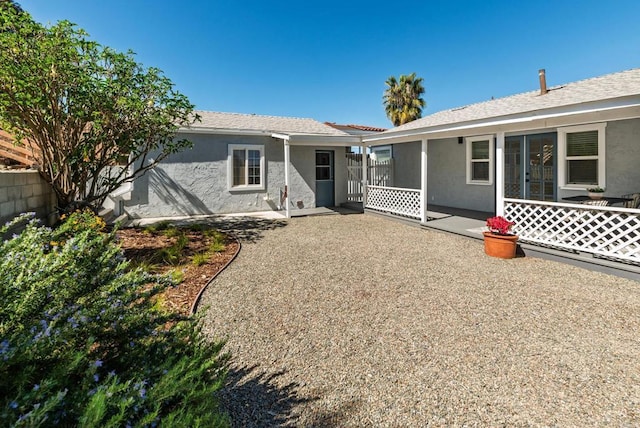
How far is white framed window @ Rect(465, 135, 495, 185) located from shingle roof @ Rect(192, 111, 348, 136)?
518 cm

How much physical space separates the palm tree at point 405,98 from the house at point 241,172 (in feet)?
48.6

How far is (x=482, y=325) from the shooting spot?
3752 mm

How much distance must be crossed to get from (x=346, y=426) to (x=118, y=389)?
1.64m

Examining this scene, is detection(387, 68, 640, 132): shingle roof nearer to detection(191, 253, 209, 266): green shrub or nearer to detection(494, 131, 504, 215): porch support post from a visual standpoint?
detection(494, 131, 504, 215): porch support post

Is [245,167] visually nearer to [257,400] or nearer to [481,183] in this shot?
[481,183]

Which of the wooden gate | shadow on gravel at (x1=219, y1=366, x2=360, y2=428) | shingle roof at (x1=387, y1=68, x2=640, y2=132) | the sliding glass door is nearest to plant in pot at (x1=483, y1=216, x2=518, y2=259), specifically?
shingle roof at (x1=387, y1=68, x2=640, y2=132)

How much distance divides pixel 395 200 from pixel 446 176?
2718mm

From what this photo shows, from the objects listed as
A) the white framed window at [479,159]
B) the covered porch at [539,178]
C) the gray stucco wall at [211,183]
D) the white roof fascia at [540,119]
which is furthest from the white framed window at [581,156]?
the gray stucco wall at [211,183]

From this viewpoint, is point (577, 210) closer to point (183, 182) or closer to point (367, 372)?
point (367, 372)

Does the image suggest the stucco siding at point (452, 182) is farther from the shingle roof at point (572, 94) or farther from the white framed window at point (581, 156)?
the white framed window at point (581, 156)

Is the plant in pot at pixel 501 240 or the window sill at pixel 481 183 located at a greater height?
the window sill at pixel 481 183

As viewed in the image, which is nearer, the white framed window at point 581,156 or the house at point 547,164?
the house at point 547,164

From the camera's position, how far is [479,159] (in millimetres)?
11109

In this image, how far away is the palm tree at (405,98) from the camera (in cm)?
2675
